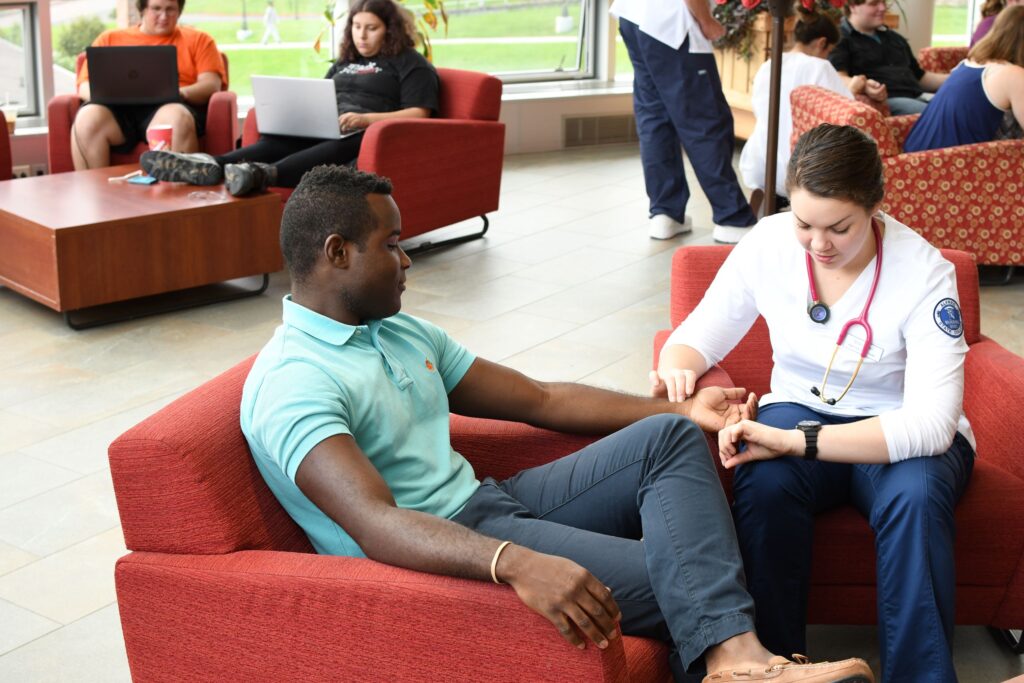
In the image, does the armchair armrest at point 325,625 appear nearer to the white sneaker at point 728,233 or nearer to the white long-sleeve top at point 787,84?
the white sneaker at point 728,233

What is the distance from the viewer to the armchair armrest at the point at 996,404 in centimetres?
229

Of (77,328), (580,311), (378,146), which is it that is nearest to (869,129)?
(580,311)

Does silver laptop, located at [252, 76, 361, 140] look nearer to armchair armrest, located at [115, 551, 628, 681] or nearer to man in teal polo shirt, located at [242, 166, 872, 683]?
man in teal polo shirt, located at [242, 166, 872, 683]

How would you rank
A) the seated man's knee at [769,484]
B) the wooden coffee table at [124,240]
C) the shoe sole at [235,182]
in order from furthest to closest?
the shoe sole at [235,182], the wooden coffee table at [124,240], the seated man's knee at [769,484]

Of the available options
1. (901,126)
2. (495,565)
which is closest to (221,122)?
(901,126)

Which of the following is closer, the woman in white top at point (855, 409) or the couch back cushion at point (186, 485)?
the couch back cushion at point (186, 485)

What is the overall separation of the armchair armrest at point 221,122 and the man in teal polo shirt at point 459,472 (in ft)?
13.3

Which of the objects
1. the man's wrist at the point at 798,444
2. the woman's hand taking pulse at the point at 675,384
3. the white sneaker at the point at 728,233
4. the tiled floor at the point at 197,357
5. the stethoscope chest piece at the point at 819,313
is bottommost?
the tiled floor at the point at 197,357

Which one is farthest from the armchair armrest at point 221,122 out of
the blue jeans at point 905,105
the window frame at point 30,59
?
the blue jeans at point 905,105

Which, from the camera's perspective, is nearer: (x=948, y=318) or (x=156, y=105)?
(x=948, y=318)

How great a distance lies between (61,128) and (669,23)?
2874mm

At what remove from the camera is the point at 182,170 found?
4902 millimetres

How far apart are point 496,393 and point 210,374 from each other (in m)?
1.94

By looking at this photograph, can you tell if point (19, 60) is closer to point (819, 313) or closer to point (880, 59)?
point (880, 59)
